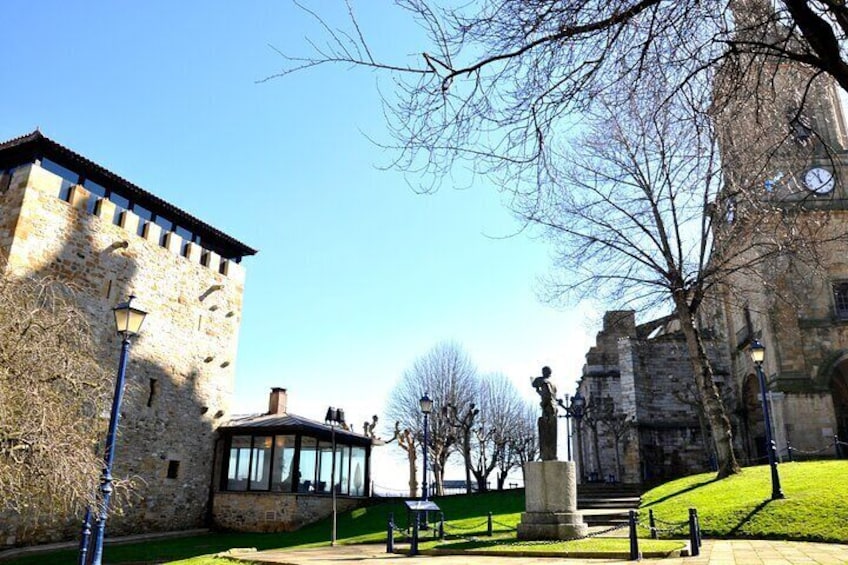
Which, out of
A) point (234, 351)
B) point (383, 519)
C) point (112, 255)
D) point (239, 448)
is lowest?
point (383, 519)

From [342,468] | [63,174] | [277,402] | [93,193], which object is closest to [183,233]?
[93,193]

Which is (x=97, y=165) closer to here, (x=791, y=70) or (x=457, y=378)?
(x=791, y=70)

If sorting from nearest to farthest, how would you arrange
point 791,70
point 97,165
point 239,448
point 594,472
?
point 791,70, point 97,165, point 239,448, point 594,472

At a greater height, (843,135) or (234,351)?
(843,135)

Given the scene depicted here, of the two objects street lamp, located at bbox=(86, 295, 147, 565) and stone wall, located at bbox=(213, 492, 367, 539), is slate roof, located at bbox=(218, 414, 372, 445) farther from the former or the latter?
street lamp, located at bbox=(86, 295, 147, 565)

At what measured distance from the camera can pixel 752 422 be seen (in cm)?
2784

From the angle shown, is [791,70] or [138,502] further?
[138,502]

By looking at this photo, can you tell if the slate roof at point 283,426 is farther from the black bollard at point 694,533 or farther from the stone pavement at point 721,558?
the black bollard at point 694,533

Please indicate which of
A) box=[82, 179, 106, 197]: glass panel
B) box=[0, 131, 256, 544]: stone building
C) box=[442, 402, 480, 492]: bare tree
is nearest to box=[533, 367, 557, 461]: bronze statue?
box=[0, 131, 256, 544]: stone building

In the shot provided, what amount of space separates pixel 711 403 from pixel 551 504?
25.7ft

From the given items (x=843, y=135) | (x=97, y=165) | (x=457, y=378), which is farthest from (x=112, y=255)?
(x=843, y=135)

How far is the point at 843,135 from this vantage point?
27984 mm

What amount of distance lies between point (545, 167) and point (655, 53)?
1.16 meters

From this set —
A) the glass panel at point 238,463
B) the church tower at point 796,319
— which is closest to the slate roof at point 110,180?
the glass panel at point 238,463
